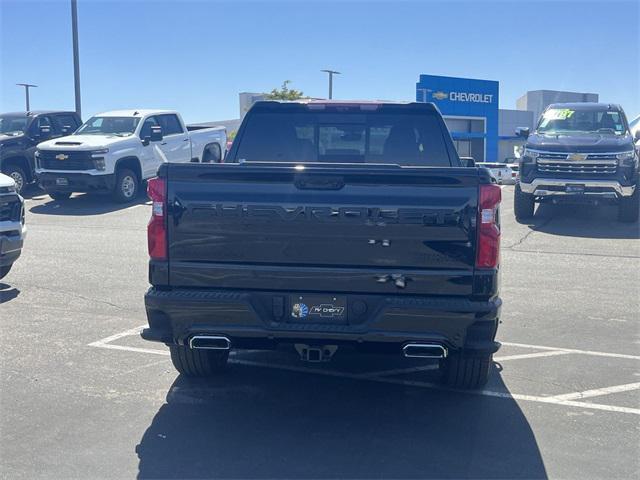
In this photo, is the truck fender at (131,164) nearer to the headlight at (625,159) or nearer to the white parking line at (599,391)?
the headlight at (625,159)

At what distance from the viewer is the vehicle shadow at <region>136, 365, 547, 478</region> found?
4.17m

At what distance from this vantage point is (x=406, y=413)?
507 cm

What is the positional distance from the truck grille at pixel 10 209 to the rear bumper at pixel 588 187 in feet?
30.6

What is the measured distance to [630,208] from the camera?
46.2 ft

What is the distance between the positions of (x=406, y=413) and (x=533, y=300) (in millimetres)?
3897

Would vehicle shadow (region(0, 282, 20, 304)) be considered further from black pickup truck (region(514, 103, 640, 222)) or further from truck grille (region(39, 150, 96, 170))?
black pickup truck (region(514, 103, 640, 222))

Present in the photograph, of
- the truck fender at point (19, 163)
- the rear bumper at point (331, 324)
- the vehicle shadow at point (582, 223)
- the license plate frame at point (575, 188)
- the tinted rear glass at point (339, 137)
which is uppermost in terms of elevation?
the tinted rear glass at point (339, 137)

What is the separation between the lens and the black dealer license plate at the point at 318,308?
4.52 meters

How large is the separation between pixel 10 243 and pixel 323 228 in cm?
519

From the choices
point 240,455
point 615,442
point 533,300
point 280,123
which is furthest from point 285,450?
point 533,300

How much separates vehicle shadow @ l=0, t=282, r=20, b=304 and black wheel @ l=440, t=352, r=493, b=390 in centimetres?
517

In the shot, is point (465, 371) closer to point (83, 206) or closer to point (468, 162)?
point (468, 162)

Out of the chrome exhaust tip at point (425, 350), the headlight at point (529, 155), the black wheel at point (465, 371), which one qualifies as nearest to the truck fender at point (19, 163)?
the headlight at point (529, 155)

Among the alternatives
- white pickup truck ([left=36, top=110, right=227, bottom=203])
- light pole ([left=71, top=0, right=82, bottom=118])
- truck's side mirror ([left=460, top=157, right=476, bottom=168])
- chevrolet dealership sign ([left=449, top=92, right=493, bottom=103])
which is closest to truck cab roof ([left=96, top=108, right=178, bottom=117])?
white pickup truck ([left=36, top=110, right=227, bottom=203])
